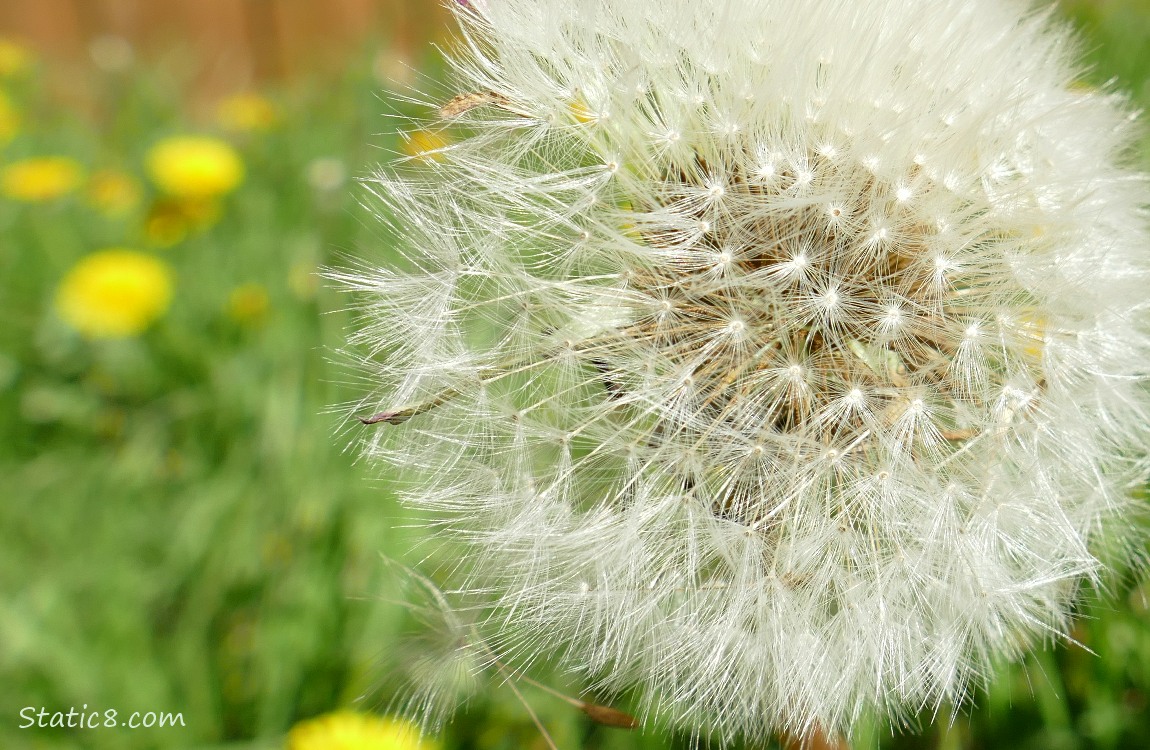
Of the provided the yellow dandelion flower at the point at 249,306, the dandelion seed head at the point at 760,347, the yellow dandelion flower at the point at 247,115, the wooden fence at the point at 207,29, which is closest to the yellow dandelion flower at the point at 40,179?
the yellow dandelion flower at the point at 247,115

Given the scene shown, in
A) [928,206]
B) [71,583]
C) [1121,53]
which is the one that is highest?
[1121,53]

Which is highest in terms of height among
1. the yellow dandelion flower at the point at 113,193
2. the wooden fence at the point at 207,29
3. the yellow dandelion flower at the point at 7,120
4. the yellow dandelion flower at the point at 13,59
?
the wooden fence at the point at 207,29

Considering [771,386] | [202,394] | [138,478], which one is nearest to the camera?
[771,386]

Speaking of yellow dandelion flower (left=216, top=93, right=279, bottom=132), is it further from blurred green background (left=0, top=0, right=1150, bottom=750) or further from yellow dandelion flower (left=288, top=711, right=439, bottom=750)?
yellow dandelion flower (left=288, top=711, right=439, bottom=750)

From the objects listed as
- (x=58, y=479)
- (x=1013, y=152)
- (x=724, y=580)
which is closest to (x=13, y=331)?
(x=58, y=479)

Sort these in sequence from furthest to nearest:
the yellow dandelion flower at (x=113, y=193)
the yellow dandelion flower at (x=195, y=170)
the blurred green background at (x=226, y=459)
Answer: the yellow dandelion flower at (x=113, y=193) → the yellow dandelion flower at (x=195, y=170) → the blurred green background at (x=226, y=459)

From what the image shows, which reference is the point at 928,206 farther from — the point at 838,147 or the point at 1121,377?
the point at 1121,377

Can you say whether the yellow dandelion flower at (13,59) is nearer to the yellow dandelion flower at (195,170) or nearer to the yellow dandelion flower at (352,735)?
the yellow dandelion flower at (195,170)

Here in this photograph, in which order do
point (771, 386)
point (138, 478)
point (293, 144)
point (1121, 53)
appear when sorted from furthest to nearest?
point (293, 144) < point (1121, 53) < point (138, 478) < point (771, 386)

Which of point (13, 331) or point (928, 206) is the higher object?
point (928, 206)
